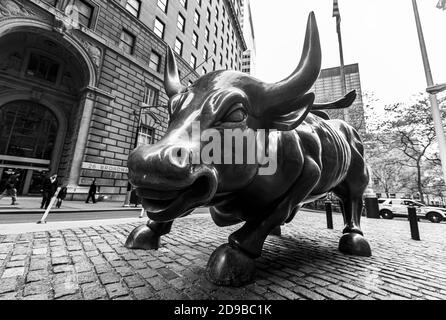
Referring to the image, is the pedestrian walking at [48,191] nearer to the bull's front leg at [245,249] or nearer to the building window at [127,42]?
the bull's front leg at [245,249]

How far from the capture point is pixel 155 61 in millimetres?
19047

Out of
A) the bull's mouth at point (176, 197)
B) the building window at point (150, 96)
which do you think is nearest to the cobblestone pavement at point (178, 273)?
the bull's mouth at point (176, 197)

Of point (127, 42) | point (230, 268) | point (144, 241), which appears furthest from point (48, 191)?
point (127, 42)

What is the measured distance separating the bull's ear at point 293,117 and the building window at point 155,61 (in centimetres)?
1978

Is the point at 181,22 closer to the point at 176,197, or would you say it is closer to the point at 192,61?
the point at 192,61

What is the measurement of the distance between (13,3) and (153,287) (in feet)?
55.8

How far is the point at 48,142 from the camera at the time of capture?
14680mm

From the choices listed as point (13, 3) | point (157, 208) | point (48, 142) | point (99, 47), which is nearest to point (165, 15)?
point (99, 47)

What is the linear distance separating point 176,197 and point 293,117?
1163 mm

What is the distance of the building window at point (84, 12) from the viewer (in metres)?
13.9

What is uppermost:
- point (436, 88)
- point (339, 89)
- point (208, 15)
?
point (208, 15)

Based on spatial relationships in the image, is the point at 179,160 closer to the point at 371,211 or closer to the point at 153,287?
the point at 153,287

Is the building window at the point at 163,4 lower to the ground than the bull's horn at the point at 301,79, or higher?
higher

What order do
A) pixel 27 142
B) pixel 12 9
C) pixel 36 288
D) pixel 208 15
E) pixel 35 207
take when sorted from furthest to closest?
1. pixel 208 15
2. pixel 27 142
3. pixel 12 9
4. pixel 35 207
5. pixel 36 288
